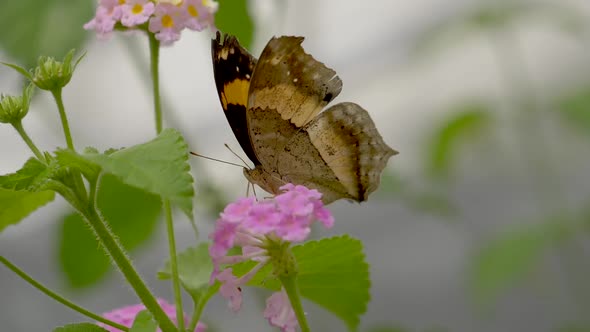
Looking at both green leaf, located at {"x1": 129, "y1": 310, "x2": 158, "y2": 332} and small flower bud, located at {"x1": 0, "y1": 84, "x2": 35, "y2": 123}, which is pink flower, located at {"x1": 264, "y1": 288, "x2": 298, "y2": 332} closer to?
green leaf, located at {"x1": 129, "y1": 310, "x2": 158, "y2": 332}

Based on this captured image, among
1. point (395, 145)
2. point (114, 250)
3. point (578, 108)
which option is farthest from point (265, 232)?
point (395, 145)

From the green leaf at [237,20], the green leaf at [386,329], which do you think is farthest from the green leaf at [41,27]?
the green leaf at [386,329]

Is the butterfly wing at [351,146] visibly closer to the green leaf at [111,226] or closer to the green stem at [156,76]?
the green stem at [156,76]

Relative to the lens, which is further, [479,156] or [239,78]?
[479,156]

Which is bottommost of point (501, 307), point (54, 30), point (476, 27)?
point (501, 307)

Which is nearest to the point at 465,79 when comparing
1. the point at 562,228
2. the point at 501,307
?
the point at 501,307

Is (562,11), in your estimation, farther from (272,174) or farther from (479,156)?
(272,174)
